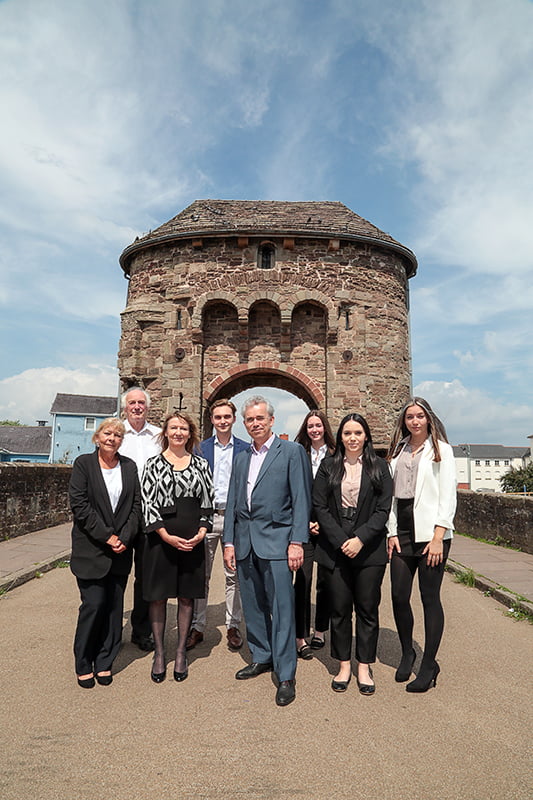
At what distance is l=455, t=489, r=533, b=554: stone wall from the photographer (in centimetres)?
853

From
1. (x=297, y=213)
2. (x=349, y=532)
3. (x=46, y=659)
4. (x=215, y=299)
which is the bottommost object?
(x=46, y=659)

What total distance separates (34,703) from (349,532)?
2.18 m

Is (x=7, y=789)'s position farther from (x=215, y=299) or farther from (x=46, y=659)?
(x=215, y=299)

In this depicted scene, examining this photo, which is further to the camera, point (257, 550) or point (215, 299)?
point (215, 299)

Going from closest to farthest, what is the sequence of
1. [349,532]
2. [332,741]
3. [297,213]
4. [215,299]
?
[332,741] → [349,532] → [215,299] → [297,213]

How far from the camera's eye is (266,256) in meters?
13.6

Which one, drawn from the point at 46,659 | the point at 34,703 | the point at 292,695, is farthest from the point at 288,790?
the point at 46,659

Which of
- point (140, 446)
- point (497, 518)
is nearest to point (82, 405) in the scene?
point (497, 518)

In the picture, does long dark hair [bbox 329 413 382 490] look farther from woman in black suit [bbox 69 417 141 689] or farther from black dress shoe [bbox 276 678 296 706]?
woman in black suit [bbox 69 417 141 689]

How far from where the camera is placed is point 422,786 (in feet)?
7.38

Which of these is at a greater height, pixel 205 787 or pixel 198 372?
pixel 198 372

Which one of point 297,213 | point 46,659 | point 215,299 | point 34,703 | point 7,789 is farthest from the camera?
point 297,213

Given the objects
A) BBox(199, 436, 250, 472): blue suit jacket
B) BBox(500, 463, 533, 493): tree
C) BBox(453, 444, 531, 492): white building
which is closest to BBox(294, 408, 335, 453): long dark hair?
BBox(199, 436, 250, 472): blue suit jacket

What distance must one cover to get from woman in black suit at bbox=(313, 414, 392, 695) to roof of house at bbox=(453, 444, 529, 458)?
77712 millimetres
